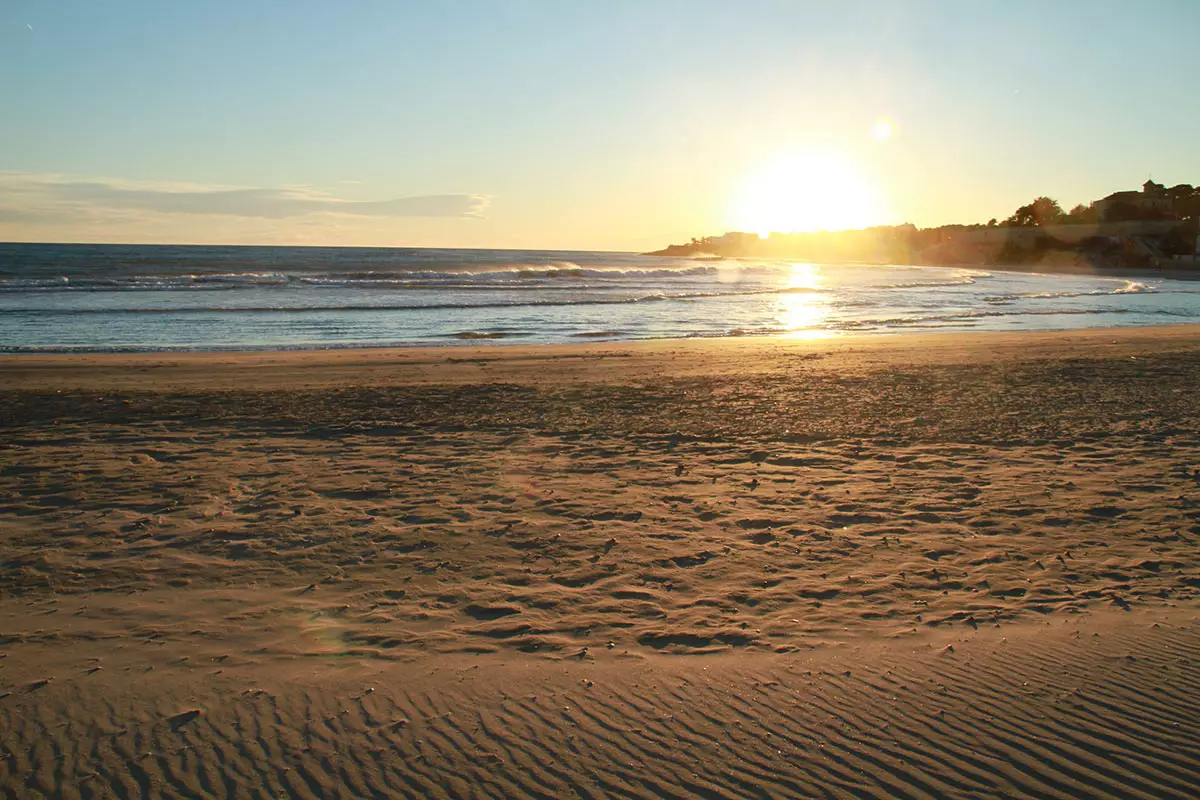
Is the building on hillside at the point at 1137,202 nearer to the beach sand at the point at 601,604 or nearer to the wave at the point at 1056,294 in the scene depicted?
the wave at the point at 1056,294

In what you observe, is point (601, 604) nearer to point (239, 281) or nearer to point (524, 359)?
point (524, 359)

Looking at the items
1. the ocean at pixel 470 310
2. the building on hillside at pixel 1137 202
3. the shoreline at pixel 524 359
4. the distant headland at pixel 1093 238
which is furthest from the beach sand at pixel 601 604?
the building on hillside at pixel 1137 202

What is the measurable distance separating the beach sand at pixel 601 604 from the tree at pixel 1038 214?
10866cm

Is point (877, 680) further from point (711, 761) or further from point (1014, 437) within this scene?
point (1014, 437)

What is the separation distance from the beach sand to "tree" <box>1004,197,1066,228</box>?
109 meters

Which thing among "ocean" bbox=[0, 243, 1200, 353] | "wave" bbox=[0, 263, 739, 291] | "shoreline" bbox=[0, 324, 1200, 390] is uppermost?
"wave" bbox=[0, 263, 739, 291]

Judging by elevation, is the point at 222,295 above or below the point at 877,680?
above

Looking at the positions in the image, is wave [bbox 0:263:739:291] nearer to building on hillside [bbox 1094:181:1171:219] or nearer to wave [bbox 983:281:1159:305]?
wave [bbox 983:281:1159:305]

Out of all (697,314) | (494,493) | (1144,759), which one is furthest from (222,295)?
(1144,759)

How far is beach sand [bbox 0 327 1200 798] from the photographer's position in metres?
3.30

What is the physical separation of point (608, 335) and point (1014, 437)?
13.2 metres

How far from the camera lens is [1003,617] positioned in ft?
14.9

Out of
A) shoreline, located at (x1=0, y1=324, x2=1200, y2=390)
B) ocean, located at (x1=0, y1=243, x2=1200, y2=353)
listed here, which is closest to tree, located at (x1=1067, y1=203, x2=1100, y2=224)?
ocean, located at (x1=0, y1=243, x2=1200, y2=353)

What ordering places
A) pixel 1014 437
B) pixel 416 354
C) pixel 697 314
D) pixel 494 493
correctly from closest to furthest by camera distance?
pixel 494 493 → pixel 1014 437 → pixel 416 354 → pixel 697 314
